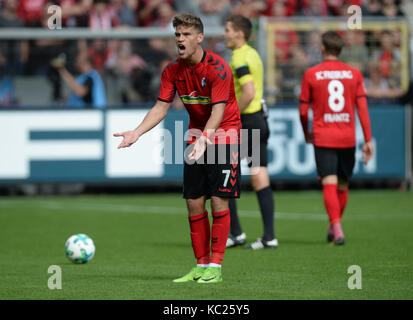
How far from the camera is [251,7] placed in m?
18.8

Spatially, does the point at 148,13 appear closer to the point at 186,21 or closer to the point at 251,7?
the point at 251,7

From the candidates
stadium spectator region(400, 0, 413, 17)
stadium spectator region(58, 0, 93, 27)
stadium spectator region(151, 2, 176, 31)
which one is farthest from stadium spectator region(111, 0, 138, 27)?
stadium spectator region(400, 0, 413, 17)

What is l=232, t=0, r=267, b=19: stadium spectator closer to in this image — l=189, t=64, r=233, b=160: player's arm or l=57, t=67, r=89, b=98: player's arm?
l=57, t=67, r=89, b=98: player's arm

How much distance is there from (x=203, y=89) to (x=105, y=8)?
11139mm

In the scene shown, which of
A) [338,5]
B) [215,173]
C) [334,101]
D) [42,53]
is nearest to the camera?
[215,173]

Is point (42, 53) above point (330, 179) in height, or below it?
above

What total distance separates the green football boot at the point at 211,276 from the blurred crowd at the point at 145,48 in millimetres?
9470

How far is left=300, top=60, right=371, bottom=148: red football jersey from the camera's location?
33.0 feet

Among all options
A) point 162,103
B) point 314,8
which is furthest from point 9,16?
point 162,103

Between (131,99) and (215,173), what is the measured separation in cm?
938

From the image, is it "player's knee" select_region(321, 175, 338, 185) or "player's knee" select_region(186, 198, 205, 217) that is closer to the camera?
"player's knee" select_region(186, 198, 205, 217)

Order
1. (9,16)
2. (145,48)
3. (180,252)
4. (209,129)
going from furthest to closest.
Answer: (9,16) < (145,48) < (180,252) < (209,129)

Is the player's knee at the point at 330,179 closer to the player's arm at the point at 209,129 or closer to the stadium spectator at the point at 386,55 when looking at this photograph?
the player's arm at the point at 209,129
